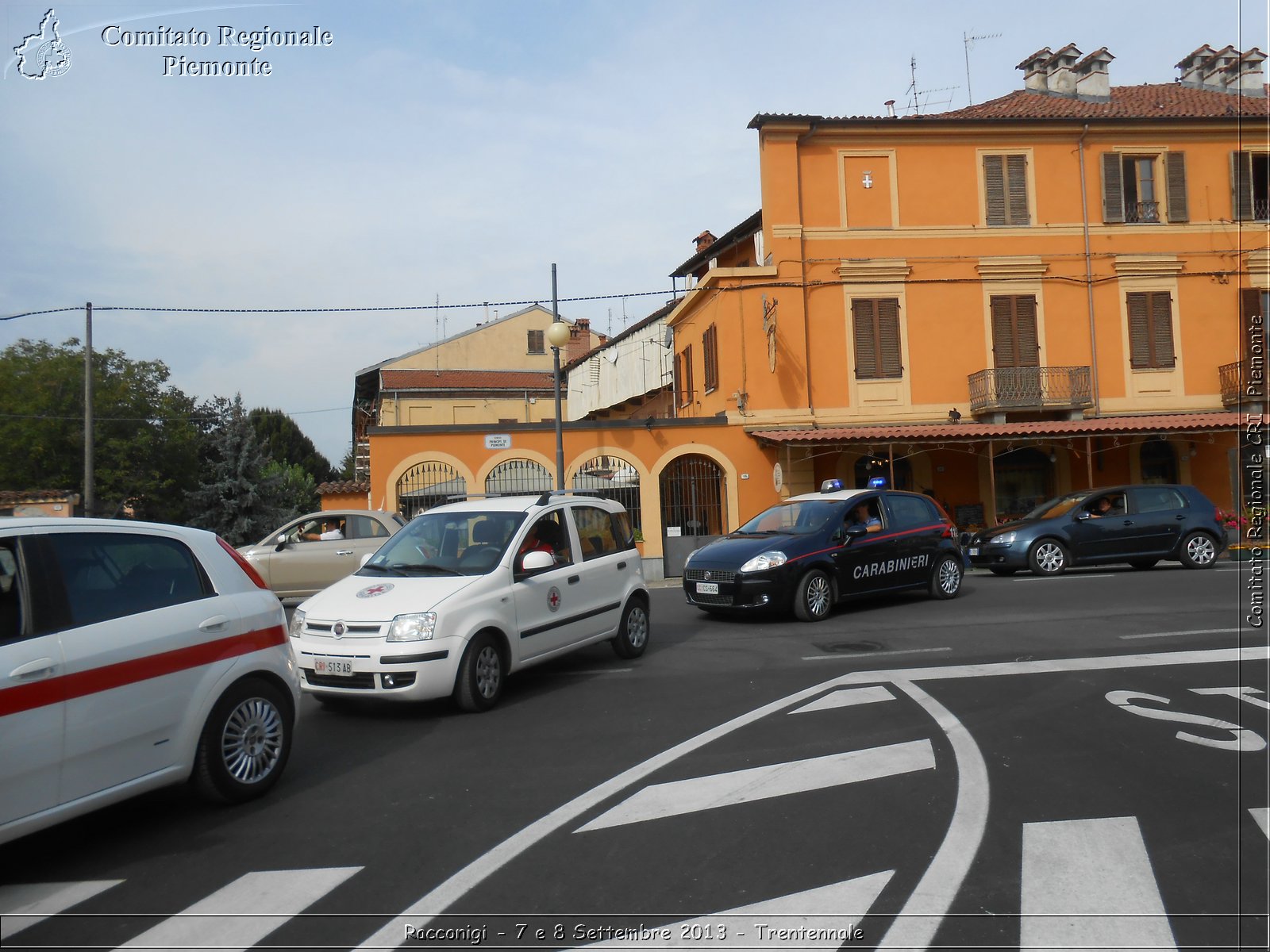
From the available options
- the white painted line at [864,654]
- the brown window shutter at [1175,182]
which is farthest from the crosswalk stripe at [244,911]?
the brown window shutter at [1175,182]

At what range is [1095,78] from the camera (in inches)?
1097

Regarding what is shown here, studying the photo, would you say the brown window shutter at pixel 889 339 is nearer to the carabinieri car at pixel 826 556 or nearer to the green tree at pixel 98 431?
the carabinieri car at pixel 826 556

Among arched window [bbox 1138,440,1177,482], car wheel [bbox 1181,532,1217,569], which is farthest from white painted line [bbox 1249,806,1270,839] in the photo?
arched window [bbox 1138,440,1177,482]

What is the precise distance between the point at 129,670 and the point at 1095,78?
3064cm

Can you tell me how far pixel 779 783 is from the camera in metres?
5.39

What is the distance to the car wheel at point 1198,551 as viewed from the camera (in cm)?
1695

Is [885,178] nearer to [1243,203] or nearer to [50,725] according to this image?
[1243,203]

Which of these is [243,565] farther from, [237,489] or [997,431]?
[237,489]

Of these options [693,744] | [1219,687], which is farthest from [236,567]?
[1219,687]

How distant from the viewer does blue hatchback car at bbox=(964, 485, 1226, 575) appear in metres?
16.9

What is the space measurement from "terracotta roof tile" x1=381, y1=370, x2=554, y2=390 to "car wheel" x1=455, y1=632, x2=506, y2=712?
36.3 metres

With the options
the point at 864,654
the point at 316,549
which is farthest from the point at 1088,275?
the point at 316,549

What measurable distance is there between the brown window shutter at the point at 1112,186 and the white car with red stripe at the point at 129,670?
25.2 metres

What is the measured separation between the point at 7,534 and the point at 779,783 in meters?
4.10
